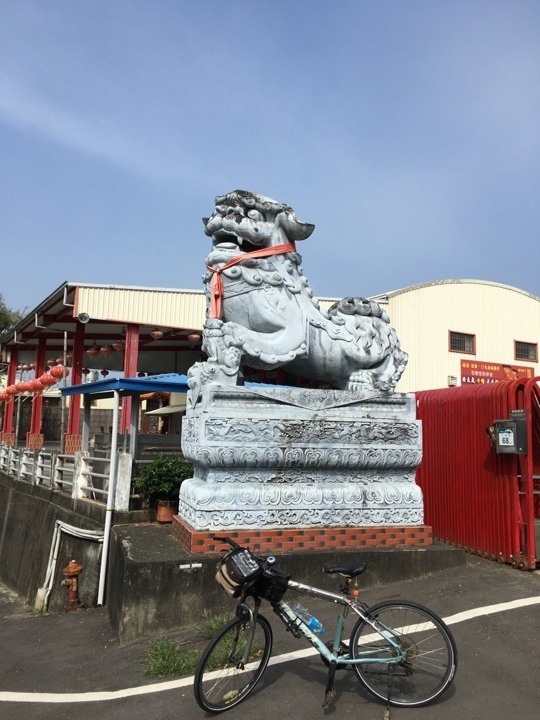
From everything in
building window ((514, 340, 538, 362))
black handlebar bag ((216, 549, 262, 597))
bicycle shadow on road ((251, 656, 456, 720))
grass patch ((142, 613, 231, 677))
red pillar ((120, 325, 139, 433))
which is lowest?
grass patch ((142, 613, 231, 677))

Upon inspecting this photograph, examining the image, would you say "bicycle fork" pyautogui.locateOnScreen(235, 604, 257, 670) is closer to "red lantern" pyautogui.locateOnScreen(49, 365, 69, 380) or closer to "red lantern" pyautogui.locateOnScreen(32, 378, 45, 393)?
"red lantern" pyautogui.locateOnScreen(49, 365, 69, 380)

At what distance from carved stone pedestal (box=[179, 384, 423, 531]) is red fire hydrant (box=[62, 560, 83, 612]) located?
2017 mm

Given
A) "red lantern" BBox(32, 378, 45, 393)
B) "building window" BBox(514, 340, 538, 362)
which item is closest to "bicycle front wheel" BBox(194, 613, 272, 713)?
"red lantern" BBox(32, 378, 45, 393)

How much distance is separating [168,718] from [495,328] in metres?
20.8

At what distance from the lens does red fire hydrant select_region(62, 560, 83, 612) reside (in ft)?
23.7

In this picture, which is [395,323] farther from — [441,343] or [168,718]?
[168,718]

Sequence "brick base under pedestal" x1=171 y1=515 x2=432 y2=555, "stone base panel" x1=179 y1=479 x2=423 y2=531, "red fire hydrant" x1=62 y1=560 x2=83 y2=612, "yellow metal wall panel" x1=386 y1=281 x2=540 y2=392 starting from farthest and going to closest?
"yellow metal wall panel" x1=386 y1=281 x2=540 y2=392, "red fire hydrant" x1=62 y1=560 x2=83 y2=612, "stone base panel" x1=179 y1=479 x2=423 y2=531, "brick base under pedestal" x1=171 y1=515 x2=432 y2=555

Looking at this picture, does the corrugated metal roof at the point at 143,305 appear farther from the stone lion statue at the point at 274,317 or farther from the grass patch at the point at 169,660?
the grass patch at the point at 169,660

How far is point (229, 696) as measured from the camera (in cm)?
351

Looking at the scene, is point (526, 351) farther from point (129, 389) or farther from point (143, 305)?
point (129, 389)

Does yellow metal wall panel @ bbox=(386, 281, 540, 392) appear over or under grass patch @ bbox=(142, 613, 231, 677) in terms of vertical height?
over

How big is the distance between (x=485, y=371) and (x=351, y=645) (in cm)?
1952

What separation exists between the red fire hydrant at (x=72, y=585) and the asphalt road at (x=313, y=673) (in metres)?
1.22

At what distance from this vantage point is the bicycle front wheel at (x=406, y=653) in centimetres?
340
